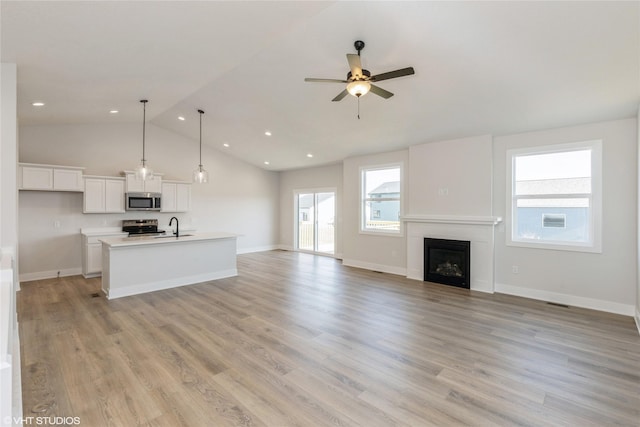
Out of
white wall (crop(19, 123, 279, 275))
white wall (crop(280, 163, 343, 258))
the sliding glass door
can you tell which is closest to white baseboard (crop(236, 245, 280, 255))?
white wall (crop(19, 123, 279, 275))

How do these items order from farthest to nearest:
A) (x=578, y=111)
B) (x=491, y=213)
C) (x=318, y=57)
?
(x=491, y=213)
(x=578, y=111)
(x=318, y=57)

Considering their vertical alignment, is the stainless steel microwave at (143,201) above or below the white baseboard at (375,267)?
above

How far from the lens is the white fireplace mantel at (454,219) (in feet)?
16.3

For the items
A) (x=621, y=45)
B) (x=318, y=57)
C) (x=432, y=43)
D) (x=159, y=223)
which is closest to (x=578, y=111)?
(x=621, y=45)

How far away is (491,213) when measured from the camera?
5.04 metres

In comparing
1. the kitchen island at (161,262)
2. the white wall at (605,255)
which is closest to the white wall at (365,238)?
the white wall at (605,255)

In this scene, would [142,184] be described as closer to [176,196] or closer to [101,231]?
[176,196]

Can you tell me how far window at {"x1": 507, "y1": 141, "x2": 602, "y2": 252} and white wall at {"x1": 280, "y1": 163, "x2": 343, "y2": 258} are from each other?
13.9 ft

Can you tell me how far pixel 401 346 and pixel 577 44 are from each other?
3.38 m

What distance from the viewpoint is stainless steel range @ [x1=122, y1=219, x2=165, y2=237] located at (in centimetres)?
657

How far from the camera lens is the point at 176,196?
7281 millimetres

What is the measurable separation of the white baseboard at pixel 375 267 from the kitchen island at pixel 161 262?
9.01 ft

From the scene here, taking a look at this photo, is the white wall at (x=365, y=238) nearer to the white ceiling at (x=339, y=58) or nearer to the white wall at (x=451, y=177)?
the white wall at (x=451, y=177)

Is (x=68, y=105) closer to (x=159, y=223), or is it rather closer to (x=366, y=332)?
(x=159, y=223)
